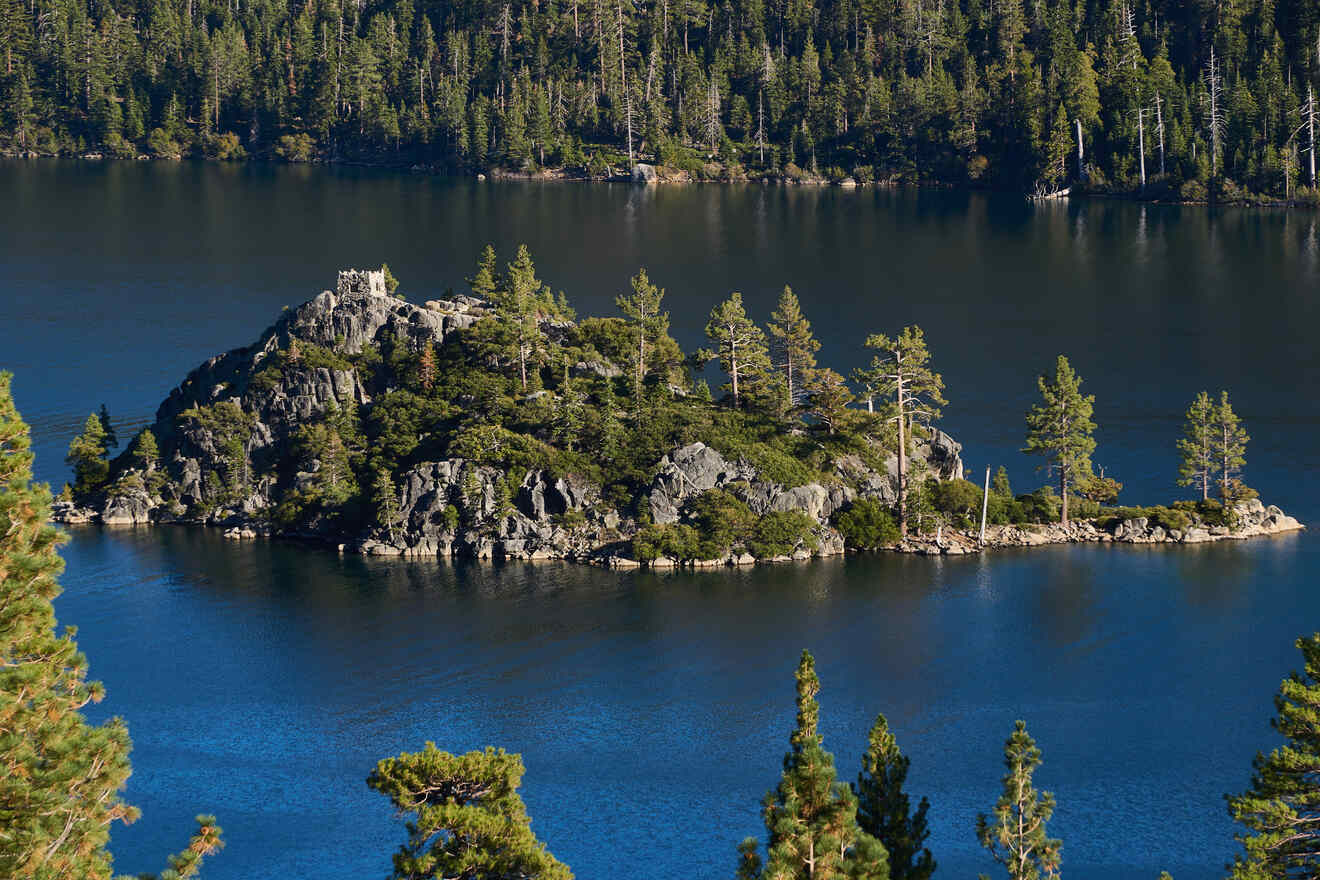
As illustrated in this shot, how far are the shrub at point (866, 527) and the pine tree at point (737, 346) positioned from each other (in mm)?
14686

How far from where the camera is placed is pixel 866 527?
115m

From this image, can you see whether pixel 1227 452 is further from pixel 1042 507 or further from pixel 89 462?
pixel 89 462

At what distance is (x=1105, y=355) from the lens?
168 meters

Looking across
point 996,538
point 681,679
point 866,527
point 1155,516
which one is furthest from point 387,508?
point 1155,516

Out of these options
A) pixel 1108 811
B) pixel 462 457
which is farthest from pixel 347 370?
pixel 1108 811

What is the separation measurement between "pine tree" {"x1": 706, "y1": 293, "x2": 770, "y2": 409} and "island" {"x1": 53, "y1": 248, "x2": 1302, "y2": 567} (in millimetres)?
210

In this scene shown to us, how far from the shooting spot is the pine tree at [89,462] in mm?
124188

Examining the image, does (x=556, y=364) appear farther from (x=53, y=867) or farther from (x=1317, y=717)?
(x=53, y=867)

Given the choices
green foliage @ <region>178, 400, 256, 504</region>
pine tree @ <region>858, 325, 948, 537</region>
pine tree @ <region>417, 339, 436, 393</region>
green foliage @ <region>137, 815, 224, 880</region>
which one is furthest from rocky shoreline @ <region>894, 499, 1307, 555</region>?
green foliage @ <region>137, 815, 224, 880</region>

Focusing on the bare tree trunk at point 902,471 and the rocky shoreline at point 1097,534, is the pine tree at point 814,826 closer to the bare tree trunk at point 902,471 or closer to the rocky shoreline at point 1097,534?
the rocky shoreline at point 1097,534

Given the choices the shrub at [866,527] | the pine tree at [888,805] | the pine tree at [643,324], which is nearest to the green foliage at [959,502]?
the shrub at [866,527]

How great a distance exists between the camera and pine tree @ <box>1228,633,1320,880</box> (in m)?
48.7

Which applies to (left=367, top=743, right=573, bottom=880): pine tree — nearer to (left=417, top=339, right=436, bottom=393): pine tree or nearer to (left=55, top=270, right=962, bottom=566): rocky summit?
(left=55, top=270, right=962, bottom=566): rocky summit

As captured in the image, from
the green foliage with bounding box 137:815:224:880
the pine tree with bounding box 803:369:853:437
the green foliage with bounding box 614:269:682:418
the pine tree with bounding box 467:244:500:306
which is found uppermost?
the pine tree with bounding box 467:244:500:306
